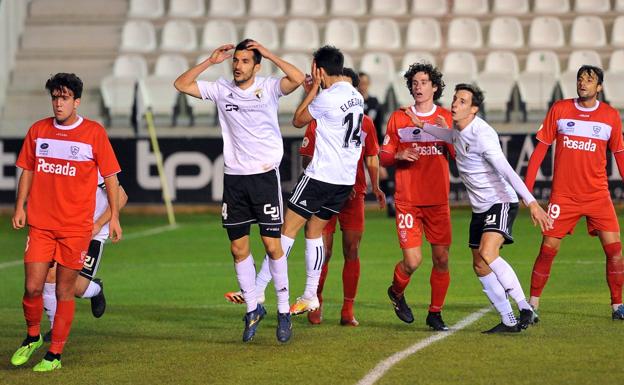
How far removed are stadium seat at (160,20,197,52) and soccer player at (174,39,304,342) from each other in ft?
53.9

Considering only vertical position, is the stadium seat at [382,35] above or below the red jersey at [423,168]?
above

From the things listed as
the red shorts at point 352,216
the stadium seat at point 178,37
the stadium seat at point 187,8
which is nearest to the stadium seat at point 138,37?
the stadium seat at point 178,37

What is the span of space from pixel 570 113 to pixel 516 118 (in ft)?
37.7

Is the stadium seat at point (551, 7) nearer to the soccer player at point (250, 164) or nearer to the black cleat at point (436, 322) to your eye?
the black cleat at point (436, 322)

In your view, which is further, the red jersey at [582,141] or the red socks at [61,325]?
the red jersey at [582,141]

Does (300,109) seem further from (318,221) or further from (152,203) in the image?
(152,203)

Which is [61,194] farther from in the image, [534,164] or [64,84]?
[534,164]

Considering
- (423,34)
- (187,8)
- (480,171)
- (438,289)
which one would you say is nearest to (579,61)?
(423,34)

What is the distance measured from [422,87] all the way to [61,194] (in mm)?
3039

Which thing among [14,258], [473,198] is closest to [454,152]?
[473,198]

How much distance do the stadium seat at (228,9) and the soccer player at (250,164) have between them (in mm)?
16994

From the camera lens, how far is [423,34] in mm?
25000

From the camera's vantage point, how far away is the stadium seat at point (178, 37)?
84.1 feet

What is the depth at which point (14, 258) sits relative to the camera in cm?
1675
